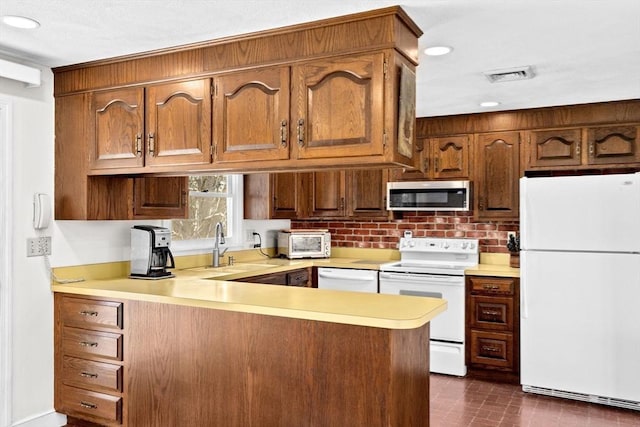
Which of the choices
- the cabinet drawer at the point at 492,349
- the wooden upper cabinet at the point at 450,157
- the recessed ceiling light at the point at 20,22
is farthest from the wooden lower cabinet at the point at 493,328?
the recessed ceiling light at the point at 20,22

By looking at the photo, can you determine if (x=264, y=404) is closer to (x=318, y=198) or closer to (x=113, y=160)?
(x=113, y=160)

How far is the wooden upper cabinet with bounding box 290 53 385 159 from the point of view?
2.41 meters

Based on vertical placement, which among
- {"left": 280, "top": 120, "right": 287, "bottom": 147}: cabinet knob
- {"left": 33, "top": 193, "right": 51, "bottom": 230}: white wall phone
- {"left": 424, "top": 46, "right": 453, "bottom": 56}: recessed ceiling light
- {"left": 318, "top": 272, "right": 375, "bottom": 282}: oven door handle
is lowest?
{"left": 318, "top": 272, "right": 375, "bottom": 282}: oven door handle

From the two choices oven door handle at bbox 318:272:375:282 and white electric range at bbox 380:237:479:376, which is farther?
oven door handle at bbox 318:272:375:282

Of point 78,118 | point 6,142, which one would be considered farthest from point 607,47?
point 6,142

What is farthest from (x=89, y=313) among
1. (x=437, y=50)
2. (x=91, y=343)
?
(x=437, y=50)

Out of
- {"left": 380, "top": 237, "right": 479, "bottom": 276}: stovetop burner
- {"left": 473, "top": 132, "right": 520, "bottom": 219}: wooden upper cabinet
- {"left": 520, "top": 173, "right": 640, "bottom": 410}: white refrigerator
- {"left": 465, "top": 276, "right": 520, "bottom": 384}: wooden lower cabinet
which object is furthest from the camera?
{"left": 380, "top": 237, "right": 479, "bottom": 276}: stovetop burner

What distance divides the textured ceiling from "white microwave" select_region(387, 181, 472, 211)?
1.32m

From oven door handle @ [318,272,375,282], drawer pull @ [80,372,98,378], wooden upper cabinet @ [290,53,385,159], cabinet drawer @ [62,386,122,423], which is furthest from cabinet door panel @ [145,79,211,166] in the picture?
oven door handle @ [318,272,375,282]

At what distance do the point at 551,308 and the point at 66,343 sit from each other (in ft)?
11.2

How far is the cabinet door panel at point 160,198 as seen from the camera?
11.8 feet

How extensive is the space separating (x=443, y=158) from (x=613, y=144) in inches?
54.0

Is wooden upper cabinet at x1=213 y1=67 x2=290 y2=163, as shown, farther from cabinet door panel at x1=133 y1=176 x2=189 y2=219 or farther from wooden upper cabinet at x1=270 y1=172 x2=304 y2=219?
wooden upper cabinet at x1=270 y1=172 x2=304 y2=219

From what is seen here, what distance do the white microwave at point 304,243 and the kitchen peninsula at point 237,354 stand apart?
1756 millimetres
